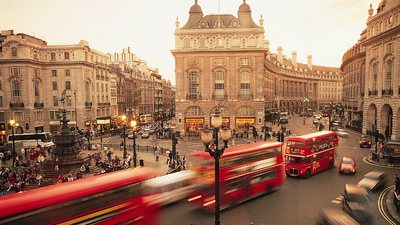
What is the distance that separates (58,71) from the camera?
51.3 meters

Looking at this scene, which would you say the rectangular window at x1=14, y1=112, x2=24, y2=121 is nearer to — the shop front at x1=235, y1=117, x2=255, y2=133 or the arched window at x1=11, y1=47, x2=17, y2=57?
the arched window at x1=11, y1=47, x2=17, y2=57

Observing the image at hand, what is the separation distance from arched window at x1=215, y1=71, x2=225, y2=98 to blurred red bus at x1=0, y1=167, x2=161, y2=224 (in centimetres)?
3896

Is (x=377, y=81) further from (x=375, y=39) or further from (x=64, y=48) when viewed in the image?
(x=64, y=48)

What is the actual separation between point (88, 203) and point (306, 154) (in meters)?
15.0

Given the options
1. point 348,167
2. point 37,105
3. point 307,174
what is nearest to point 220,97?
point 348,167

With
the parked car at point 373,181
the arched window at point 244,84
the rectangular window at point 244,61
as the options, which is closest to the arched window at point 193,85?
Result: the arched window at point 244,84

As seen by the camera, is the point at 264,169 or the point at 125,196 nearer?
the point at 125,196

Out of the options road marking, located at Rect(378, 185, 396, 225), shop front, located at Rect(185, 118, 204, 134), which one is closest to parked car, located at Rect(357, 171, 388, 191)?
road marking, located at Rect(378, 185, 396, 225)

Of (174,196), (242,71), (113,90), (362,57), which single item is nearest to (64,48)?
(113,90)

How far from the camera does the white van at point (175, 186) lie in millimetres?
12297

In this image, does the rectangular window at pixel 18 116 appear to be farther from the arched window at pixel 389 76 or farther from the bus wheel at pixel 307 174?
the arched window at pixel 389 76

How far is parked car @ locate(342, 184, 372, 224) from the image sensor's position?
11312 millimetres

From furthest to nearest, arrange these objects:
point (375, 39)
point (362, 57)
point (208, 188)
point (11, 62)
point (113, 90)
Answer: point (113, 90) → point (362, 57) → point (11, 62) → point (375, 39) → point (208, 188)

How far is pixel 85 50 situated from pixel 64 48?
3.76m
